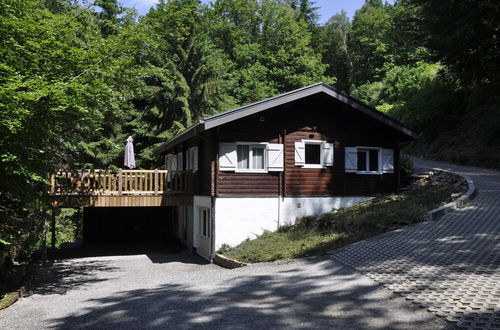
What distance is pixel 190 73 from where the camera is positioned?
100 feet

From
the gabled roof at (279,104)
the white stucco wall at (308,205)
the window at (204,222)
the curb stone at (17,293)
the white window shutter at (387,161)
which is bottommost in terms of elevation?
the curb stone at (17,293)

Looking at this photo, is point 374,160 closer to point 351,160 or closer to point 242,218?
point 351,160

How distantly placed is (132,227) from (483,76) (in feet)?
75.8

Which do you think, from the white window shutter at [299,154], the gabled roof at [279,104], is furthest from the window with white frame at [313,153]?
the gabled roof at [279,104]

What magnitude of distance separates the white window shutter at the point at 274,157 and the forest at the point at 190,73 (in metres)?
5.29

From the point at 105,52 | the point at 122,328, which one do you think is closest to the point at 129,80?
the point at 105,52

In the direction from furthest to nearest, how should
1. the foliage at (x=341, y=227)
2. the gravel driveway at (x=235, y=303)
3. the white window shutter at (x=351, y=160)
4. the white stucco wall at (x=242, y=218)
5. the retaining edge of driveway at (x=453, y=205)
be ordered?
1. the white window shutter at (x=351, y=160)
2. the white stucco wall at (x=242, y=218)
3. the retaining edge of driveway at (x=453, y=205)
4. the foliage at (x=341, y=227)
5. the gravel driveway at (x=235, y=303)

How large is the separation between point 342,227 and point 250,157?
466 cm

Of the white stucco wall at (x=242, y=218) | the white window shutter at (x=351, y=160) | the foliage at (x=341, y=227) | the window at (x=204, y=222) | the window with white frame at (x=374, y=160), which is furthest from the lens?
the window with white frame at (x=374, y=160)

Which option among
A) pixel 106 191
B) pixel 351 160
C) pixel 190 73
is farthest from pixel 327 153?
pixel 190 73

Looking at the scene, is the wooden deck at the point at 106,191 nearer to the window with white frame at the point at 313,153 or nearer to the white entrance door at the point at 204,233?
the white entrance door at the point at 204,233

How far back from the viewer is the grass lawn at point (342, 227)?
13.2 metres

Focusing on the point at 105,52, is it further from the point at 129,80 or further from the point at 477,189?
the point at 477,189

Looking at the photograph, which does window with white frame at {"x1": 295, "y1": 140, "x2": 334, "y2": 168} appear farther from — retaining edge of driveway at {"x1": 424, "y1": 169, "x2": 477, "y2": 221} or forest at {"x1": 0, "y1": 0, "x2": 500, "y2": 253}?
forest at {"x1": 0, "y1": 0, "x2": 500, "y2": 253}
